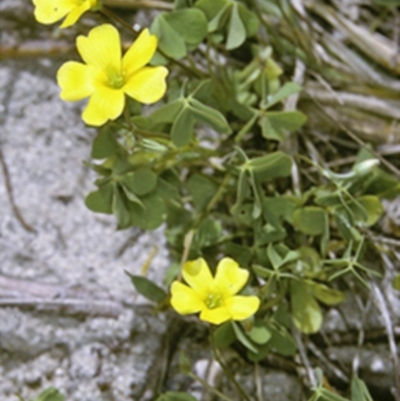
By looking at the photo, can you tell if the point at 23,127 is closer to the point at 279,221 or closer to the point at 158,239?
the point at 158,239

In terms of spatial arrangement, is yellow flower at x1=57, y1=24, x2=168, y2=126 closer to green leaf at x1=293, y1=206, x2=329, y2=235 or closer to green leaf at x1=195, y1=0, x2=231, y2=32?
green leaf at x1=195, y1=0, x2=231, y2=32

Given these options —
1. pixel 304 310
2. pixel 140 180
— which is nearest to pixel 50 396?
pixel 140 180

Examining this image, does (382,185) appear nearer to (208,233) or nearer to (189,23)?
(208,233)

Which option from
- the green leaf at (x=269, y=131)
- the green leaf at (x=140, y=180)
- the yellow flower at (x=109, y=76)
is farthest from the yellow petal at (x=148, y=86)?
the green leaf at (x=269, y=131)

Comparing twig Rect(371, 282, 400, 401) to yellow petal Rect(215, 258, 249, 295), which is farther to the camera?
twig Rect(371, 282, 400, 401)

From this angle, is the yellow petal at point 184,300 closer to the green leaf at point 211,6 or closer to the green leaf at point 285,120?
the green leaf at point 285,120

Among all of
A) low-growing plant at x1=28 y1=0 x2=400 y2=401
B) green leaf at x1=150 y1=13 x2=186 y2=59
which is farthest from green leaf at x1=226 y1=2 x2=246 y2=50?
green leaf at x1=150 y1=13 x2=186 y2=59
